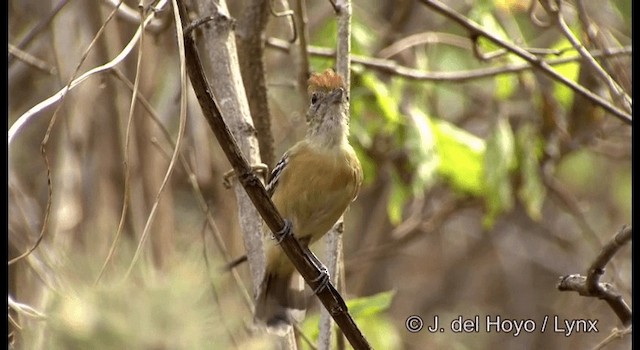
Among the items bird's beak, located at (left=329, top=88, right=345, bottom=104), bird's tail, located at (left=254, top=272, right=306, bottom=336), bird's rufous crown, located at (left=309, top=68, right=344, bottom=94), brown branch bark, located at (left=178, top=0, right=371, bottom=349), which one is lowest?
bird's tail, located at (left=254, top=272, right=306, bottom=336)

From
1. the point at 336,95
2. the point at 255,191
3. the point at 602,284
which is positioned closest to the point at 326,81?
the point at 336,95

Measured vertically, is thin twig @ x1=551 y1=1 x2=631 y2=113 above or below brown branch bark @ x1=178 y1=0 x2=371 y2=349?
above

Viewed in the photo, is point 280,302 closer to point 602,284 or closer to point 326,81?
point 326,81

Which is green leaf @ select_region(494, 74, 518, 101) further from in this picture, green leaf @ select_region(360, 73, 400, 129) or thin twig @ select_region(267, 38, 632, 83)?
green leaf @ select_region(360, 73, 400, 129)

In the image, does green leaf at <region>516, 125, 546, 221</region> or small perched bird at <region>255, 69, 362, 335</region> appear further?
green leaf at <region>516, 125, 546, 221</region>

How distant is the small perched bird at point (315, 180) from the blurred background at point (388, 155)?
0.16 metres

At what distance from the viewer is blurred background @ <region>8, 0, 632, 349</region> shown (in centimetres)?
338

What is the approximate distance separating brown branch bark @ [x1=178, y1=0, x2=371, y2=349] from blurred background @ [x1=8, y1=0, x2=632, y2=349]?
42 cm

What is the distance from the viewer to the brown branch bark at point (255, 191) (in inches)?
72.5

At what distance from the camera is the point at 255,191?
6.42 feet

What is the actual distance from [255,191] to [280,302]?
1198 mm

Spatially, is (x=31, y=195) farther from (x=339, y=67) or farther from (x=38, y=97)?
(x=339, y=67)

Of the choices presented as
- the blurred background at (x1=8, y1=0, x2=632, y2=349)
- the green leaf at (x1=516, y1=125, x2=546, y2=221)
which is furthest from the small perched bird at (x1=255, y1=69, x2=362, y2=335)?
the green leaf at (x1=516, y1=125, x2=546, y2=221)

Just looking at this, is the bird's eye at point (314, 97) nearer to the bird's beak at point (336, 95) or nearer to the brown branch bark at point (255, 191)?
the bird's beak at point (336, 95)
